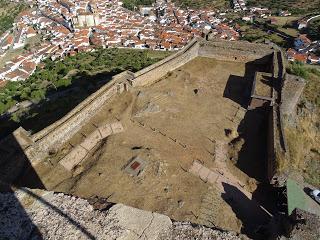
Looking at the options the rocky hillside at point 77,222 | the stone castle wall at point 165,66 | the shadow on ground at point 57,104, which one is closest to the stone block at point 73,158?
the rocky hillside at point 77,222

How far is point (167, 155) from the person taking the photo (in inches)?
541

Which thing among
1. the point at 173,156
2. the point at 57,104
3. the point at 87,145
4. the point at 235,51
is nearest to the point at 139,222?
the point at 173,156

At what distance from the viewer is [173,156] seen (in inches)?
542

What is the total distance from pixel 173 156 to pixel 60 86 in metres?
23.9

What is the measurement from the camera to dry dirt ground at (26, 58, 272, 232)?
11.7 metres

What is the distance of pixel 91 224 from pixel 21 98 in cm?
2873

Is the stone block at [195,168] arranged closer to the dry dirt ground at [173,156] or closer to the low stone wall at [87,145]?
the dry dirt ground at [173,156]

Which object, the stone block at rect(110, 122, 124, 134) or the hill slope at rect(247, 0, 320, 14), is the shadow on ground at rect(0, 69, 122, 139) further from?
the hill slope at rect(247, 0, 320, 14)

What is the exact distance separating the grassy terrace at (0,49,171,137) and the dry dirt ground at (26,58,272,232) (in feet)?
29.4

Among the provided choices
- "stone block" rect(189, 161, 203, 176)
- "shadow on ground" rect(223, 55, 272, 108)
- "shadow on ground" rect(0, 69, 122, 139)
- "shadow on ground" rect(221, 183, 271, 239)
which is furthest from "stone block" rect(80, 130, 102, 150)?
"shadow on ground" rect(223, 55, 272, 108)

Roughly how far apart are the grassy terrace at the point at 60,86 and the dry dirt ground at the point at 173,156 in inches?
353

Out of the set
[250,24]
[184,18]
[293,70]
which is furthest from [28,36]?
[293,70]

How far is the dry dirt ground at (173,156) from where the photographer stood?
11.7 metres

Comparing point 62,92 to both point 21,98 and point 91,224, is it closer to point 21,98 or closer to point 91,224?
point 21,98
